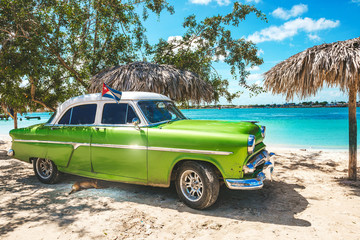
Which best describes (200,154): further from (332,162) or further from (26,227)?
(332,162)

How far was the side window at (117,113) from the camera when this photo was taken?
4668mm

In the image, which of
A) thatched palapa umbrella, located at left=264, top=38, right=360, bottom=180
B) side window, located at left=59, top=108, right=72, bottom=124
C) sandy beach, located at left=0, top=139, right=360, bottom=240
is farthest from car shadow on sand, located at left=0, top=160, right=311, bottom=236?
thatched palapa umbrella, located at left=264, top=38, right=360, bottom=180

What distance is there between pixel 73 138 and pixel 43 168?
151 cm

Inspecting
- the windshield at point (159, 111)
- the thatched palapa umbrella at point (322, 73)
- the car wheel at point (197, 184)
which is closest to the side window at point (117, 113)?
the windshield at point (159, 111)

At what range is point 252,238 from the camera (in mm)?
3248

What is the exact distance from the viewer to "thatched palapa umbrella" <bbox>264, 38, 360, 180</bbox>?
16.6ft

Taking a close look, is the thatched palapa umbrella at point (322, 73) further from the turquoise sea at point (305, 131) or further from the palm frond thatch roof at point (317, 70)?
the turquoise sea at point (305, 131)

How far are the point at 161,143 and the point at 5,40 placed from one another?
722 centimetres

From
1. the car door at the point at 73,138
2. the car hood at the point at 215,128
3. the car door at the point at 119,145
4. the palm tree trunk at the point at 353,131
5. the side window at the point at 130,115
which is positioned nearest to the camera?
the car hood at the point at 215,128

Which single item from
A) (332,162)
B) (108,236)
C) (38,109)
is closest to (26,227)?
(108,236)

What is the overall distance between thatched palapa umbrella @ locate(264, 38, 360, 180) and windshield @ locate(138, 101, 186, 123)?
2.69 metres

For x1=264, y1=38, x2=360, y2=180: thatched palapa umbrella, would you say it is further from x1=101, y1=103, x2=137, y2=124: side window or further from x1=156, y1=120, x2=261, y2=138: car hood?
x1=101, y1=103, x2=137, y2=124: side window

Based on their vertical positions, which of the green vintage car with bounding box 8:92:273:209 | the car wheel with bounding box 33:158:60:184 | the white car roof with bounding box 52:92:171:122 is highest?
the white car roof with bounding box 52:92:171:122

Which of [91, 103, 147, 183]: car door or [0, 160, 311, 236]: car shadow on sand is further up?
[91, 103, 147, 183]: car door
